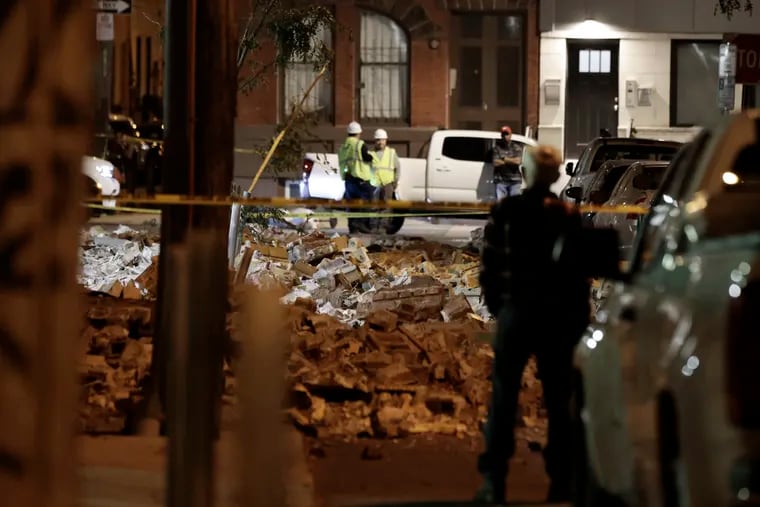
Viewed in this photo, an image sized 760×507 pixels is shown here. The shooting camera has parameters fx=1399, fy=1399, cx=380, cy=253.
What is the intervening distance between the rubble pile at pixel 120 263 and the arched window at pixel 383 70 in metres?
14.9

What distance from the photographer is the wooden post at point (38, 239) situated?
465 cm

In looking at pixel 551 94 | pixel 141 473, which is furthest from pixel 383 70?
pixel 141 473

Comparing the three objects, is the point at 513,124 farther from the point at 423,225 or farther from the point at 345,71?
the point at 423,225

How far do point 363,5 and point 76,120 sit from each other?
95.6ft

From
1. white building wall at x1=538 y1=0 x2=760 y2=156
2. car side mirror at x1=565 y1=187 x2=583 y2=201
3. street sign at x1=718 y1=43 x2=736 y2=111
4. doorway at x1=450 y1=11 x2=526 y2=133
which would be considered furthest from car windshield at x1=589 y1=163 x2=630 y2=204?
doorway at x1=450 y1=11 x2=526 y2=133

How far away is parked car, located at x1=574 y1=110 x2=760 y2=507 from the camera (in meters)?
3.96

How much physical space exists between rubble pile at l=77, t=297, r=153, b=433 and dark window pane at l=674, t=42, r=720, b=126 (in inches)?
958

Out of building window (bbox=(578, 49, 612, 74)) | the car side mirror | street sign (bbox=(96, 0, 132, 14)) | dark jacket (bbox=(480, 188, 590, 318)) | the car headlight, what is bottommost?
dark jacket (bbox=(480, 188, 590, 318))

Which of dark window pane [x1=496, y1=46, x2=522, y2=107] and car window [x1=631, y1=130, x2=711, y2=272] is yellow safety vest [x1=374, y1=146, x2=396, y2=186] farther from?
car window [x1=631, y1=130, x2=711, y2=272]

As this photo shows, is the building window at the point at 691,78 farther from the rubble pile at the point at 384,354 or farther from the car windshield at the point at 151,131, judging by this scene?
the rubble pile at the point at 384,354

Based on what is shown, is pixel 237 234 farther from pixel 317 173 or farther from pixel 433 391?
pixel 317 173

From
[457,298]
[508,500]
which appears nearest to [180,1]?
[508,500]

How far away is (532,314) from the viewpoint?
6.62 meters

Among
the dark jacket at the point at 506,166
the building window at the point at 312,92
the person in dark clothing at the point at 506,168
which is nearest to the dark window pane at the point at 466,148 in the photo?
the dark jacket at the point at 506,166
